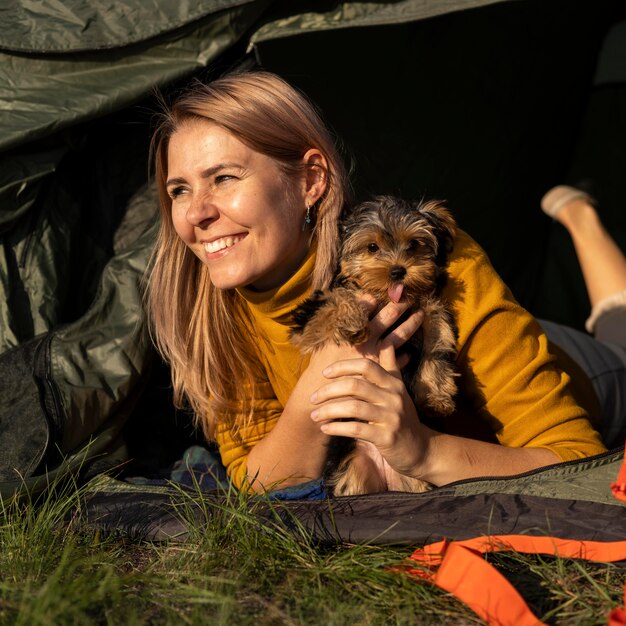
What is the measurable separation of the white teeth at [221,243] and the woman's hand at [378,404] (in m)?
0.54

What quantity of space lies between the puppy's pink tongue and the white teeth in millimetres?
552

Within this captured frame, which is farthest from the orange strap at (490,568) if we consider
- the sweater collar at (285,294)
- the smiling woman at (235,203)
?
the smiling woman at (235,203)

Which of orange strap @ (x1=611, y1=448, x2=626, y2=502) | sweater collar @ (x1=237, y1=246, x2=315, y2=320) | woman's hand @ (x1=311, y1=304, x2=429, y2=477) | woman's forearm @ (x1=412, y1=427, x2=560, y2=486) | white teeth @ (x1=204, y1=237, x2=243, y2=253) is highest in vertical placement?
white teeth @ (x1=204, y1=237, x2=243, y2=253)

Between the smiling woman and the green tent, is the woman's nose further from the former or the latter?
the green tent

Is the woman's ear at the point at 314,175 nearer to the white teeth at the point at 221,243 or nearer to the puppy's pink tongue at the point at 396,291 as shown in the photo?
the white teeth at the point at 221,243

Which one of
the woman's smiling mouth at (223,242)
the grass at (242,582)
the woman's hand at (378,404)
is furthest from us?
the woman's smiling mouth at (223,242)

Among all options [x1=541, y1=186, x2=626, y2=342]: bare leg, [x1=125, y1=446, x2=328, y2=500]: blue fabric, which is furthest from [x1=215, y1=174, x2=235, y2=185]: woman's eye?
[x1=541, y1=186, x2=626, y2=342]: bare leg

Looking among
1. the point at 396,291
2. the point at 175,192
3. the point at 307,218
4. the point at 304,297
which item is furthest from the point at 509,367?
the point at 175,192

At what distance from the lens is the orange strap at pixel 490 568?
224 centimetres

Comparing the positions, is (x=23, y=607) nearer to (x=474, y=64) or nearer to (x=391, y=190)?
(x=391, y=190)

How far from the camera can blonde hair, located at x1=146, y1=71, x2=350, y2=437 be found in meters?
3.01

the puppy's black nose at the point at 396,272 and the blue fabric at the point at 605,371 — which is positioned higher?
the puppy's black nose at the point at 396,272

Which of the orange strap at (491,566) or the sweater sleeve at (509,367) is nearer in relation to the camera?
the orange strap at (491,566)

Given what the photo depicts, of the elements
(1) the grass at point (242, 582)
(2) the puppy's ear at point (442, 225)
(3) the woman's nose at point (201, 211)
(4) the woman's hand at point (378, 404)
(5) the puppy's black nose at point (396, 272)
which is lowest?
(1) the grass at point (242, 582)
